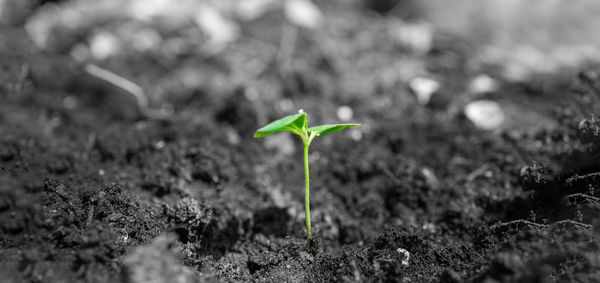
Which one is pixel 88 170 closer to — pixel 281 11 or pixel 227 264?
pixel 227 264

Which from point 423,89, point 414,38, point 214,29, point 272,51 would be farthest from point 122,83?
point 414,38

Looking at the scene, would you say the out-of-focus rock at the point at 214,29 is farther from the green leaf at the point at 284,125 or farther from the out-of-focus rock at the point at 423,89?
the green leaf at the point at 284,125

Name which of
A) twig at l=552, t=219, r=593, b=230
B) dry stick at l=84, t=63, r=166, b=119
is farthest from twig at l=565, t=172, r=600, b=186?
dry stick at l=84, t=63, r=166, b=119

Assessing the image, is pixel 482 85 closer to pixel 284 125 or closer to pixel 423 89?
pixel 423 89

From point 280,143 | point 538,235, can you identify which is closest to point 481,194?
point 538,235

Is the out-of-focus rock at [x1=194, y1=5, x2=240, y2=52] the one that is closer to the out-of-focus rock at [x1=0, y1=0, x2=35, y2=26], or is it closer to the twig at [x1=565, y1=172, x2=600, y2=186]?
the out-of-focus rock at [x1=0, y1=0, x2=35, y2=26]

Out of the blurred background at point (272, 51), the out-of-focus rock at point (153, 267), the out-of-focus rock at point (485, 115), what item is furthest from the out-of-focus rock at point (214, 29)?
the out-of-focus rock at point (153, 267)

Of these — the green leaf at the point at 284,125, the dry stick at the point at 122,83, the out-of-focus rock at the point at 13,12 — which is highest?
the green leaf at the point at 284,125
